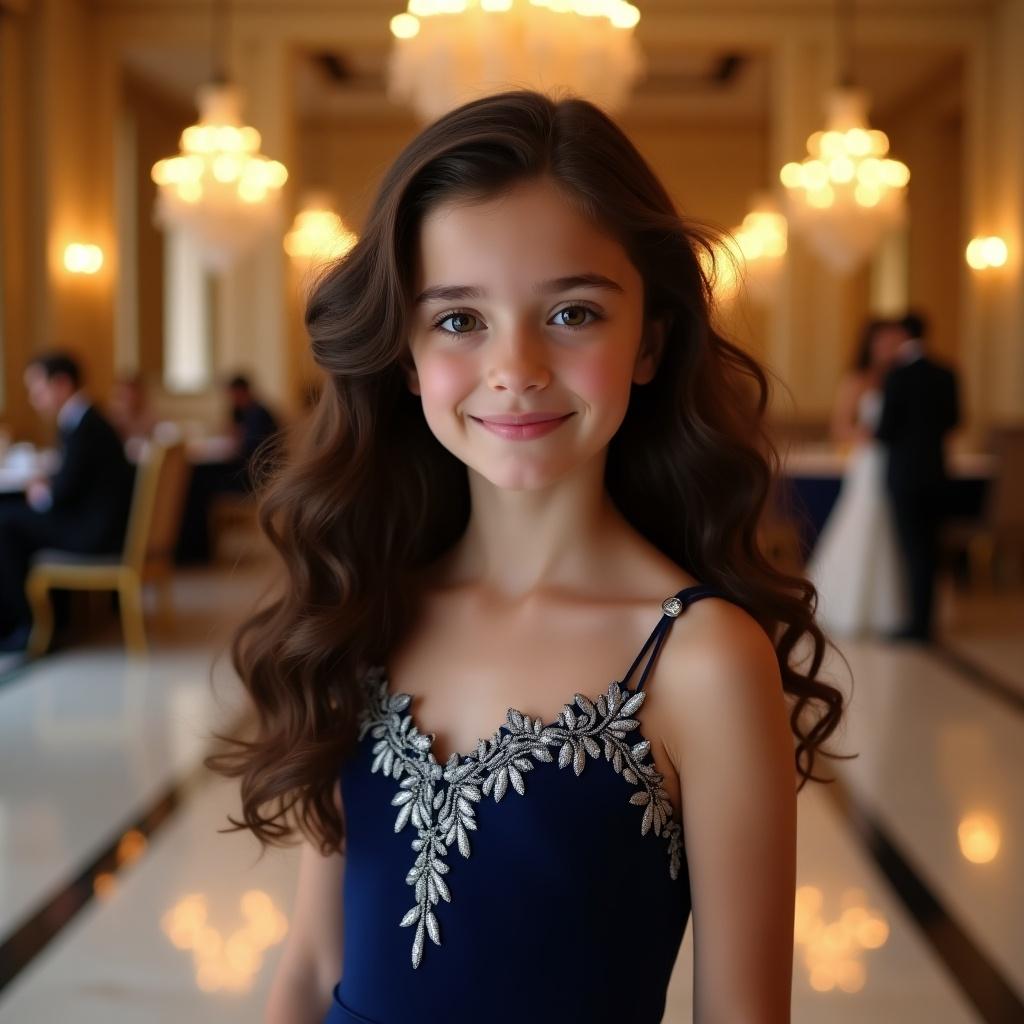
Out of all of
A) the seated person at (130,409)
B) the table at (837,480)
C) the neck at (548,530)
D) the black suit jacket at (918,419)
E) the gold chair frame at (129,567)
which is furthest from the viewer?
the seated person at (130,409)

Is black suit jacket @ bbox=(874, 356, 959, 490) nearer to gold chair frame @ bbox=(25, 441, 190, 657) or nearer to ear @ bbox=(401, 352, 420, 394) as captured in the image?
gold chair frame @ bbox=(25, 441, 190, 657)

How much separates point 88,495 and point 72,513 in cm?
12

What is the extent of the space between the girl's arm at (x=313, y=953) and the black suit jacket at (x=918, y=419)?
5.99 meters

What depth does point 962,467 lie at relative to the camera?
8.70 m

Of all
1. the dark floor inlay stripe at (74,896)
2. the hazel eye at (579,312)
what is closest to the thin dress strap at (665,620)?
the hazel eye at (579,312)

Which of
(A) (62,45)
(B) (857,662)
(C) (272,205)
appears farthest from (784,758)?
(A) (62,45)

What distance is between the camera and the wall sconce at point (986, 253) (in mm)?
10844

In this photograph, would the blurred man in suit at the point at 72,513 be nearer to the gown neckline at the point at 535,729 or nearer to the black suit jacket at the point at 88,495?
the black suit jacket at the point at 88,495

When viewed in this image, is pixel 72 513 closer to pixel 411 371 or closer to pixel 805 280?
pixel 411 371

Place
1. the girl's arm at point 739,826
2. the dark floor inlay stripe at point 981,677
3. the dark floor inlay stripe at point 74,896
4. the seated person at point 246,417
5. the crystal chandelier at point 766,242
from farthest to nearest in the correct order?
the crystal chandelier at point 766,242 → the seated person at point 246,417 → the dark floor inlay stripe at point 981,677 → the dark floor inlay stripe at point 74,896 → the girl's arm at point 739,826

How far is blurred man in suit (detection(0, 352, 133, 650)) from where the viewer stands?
643cm

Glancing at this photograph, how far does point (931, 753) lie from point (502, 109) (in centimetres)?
395

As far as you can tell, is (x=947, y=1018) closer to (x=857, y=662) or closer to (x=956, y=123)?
(x=857, y=662)

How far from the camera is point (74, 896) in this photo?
318 cm
